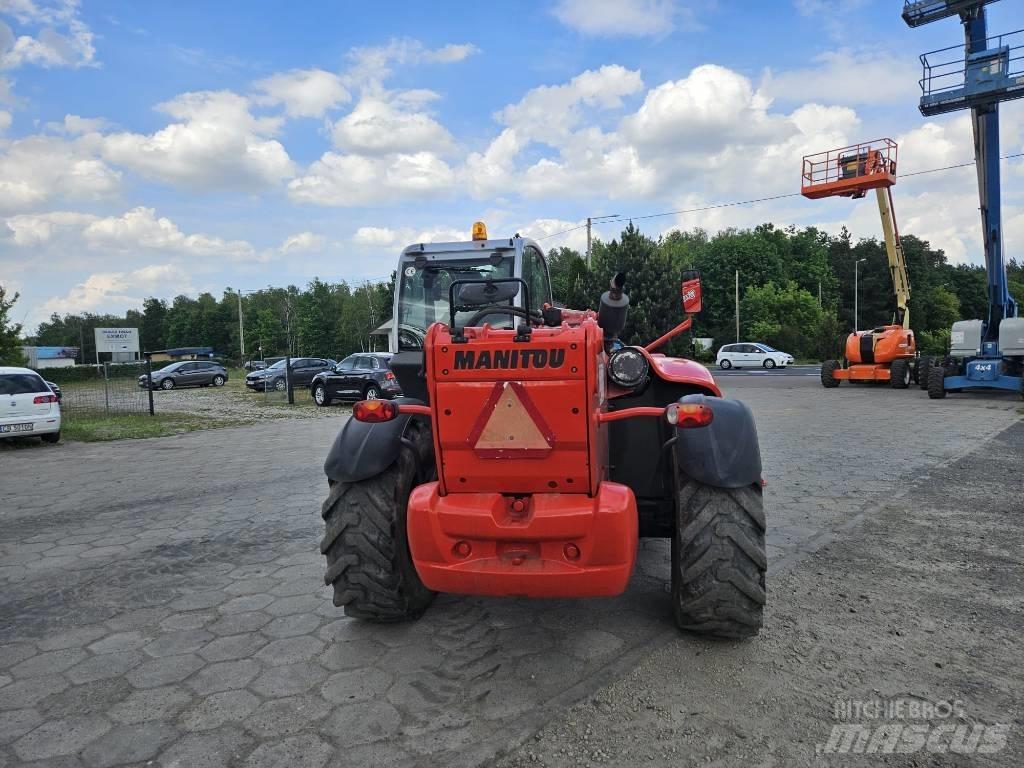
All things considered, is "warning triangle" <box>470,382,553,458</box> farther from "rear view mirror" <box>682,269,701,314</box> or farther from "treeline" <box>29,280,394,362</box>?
"treeline" <box>29,280,394,362</box>

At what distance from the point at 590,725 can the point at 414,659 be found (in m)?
1.00

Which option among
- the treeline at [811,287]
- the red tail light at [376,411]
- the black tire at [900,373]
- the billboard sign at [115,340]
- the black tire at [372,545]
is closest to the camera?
the red tail light at [376,411]

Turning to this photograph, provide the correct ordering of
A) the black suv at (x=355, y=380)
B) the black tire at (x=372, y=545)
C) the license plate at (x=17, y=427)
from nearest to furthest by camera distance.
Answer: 1. the black tire at (x=372, y=545)
2. the license plate at (x=17, y=427)
3. the black suv at (x=355, y=380)

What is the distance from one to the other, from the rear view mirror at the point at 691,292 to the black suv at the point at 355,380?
1465 centimetres

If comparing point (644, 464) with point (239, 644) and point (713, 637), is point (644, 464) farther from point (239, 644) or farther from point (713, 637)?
point (239, 644)

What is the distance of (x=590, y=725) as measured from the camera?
2.67 m

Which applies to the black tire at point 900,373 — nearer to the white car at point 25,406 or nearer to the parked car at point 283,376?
the parked car at point 283,376

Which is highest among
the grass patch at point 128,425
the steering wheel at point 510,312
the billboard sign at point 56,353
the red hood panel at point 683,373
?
the billboard sign at point 56,353

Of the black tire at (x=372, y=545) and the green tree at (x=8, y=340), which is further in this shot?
the green tree at (x=8, y=340)

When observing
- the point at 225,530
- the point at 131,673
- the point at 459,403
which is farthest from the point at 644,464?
the point at 225,530

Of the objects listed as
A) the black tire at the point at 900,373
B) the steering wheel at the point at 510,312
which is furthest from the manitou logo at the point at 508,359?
the black tire at the point at 900,373

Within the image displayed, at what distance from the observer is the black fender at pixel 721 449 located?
3160 millimetres

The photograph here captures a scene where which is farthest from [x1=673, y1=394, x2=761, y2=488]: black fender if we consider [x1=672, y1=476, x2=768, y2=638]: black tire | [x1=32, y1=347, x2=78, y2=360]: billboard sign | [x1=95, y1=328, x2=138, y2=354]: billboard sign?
[x1=32, y1=347, x2=78, y2=360]: billboard sign

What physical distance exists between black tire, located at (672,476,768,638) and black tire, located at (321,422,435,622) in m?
1.43
